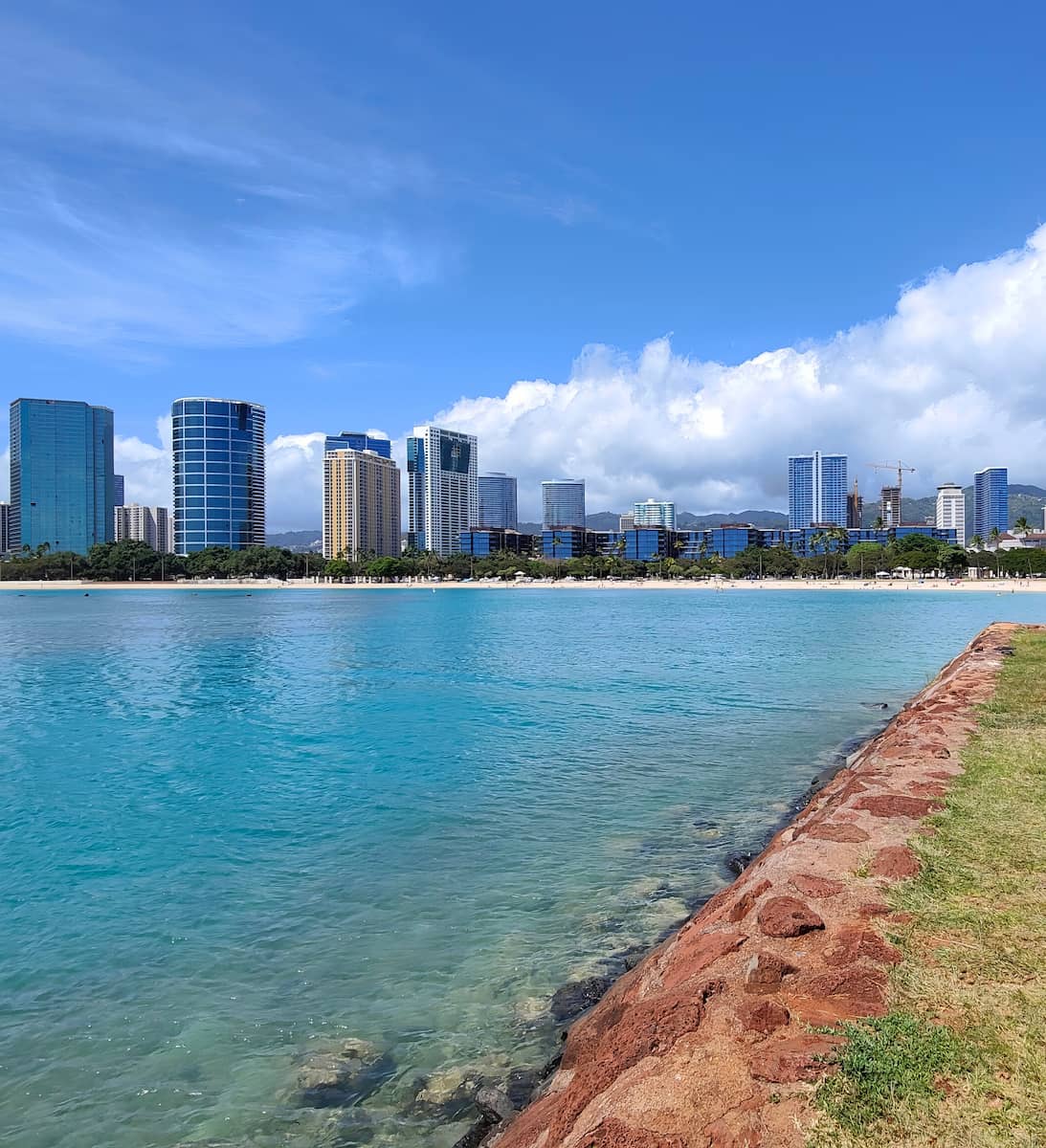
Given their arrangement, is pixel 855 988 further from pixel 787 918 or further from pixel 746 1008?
pixel 787 918

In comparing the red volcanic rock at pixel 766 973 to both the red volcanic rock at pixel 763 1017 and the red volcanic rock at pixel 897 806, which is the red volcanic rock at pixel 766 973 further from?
the red volcanic rock at pixel 897 806

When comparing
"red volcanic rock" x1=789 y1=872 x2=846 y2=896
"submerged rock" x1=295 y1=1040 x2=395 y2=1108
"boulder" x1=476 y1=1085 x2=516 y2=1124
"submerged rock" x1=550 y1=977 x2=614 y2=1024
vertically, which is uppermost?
"red volcanic rock" x1=789 y1=872 x2=846 y2=896

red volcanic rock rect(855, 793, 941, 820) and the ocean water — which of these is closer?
the ocean water

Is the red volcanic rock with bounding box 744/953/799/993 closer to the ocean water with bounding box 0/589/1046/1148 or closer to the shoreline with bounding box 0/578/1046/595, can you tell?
the ocean water with bounding box 0/589/1046/1148

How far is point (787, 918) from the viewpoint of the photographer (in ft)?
20.2

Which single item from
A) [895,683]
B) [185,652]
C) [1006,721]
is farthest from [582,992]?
[185,652]

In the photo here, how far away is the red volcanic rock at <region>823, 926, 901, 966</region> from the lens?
5438 millimetres

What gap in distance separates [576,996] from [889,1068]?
14.7ft

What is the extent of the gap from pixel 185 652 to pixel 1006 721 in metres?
42.1

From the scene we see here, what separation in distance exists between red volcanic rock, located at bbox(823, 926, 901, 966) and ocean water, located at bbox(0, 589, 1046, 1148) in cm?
297

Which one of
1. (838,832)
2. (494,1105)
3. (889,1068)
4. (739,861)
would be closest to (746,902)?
(838,832)

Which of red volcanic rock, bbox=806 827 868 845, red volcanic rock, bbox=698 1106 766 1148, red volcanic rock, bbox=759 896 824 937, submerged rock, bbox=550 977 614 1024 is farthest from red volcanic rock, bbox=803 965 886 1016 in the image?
submerged rock, bbox=550 977 614 1024

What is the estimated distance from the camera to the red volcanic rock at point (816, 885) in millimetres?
6699

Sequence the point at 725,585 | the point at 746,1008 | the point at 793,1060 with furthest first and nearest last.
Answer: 1. the point at 725,585
2. the point at 746,1008
3. the point at 793,1060
